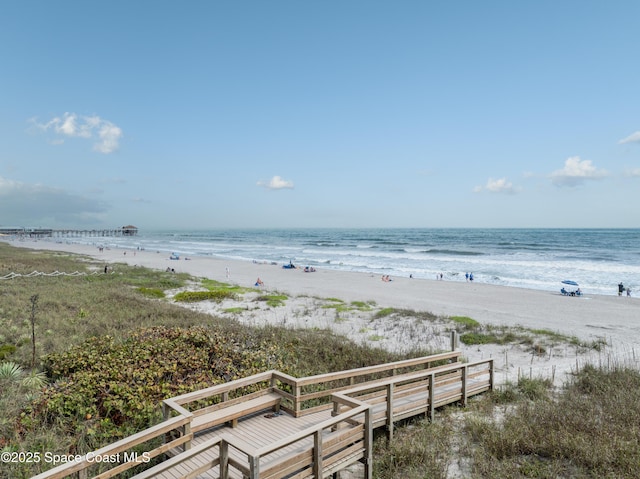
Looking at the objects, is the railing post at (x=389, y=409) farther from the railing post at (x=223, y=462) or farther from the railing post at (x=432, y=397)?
the railing post at (x=223, y=462)

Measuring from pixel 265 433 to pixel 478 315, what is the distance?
16762mm

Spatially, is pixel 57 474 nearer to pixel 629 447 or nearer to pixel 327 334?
pixel 629 447

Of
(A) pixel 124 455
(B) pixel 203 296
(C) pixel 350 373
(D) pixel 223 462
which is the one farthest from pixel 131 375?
(B) pixel 203 296

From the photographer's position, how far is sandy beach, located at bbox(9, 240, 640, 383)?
12.5 meters

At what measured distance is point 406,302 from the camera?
2405 cm

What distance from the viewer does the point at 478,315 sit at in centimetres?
2003

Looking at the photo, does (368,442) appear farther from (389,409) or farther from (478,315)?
(478,315)

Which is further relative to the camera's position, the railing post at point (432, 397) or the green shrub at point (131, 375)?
the railing post at point (432, 397)

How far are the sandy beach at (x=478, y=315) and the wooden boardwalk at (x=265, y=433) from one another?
4.99 m

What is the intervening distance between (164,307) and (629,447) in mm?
15971

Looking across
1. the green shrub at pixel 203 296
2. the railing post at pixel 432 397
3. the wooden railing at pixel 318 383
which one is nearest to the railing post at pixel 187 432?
the wooden railing at pixel 318 383

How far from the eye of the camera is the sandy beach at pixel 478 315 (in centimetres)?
1248

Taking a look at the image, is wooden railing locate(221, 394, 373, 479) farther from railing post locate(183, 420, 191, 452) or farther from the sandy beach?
the sandy beach

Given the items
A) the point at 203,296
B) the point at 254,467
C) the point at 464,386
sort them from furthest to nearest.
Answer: the point at 203,296
the point at 464,386
the point at 254,467
